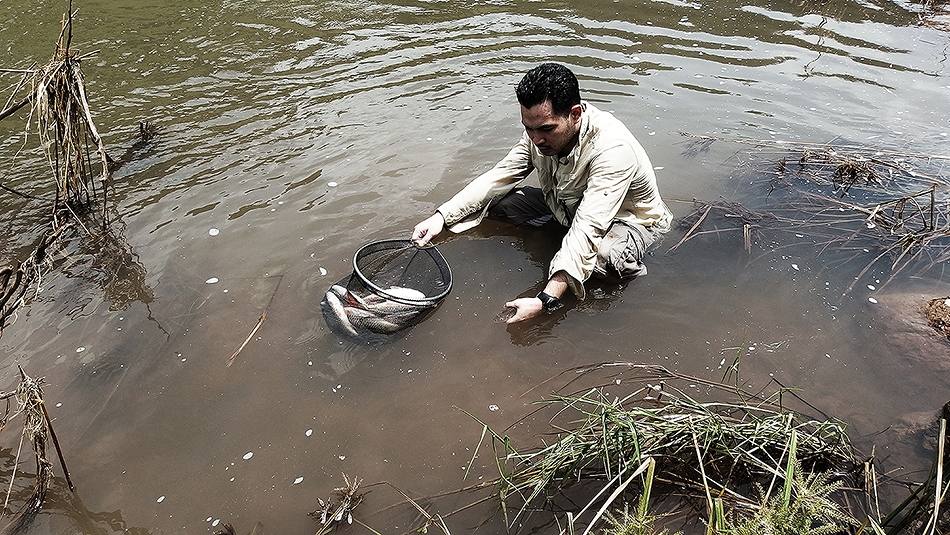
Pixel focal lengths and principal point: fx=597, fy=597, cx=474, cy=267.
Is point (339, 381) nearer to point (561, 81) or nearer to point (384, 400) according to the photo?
point (384, 400)

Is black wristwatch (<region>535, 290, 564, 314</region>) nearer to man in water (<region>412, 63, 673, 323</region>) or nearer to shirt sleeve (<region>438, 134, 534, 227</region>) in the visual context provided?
man in water (<region>412, 63, 673, 323</region>)

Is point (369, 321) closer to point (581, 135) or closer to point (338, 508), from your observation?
point (338, 508)

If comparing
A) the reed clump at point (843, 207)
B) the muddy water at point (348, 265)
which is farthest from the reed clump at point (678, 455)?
the reed clump at point (843, 207)

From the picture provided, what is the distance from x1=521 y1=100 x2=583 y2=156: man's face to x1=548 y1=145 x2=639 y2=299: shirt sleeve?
263 mm

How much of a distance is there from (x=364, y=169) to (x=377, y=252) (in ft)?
6.26

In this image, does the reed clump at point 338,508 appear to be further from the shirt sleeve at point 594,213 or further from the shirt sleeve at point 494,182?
the shirt sleeve at point 494,182

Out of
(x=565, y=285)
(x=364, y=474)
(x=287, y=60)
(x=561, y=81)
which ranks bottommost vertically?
(x=364, y=474)

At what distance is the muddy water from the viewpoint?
3340 mm

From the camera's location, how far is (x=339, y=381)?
12.2ft

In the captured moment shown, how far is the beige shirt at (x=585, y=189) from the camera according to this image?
403 cm

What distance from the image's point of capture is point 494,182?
15.6 feet

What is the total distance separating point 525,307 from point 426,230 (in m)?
1.03

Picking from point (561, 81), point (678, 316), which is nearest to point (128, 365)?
point (561, 81)

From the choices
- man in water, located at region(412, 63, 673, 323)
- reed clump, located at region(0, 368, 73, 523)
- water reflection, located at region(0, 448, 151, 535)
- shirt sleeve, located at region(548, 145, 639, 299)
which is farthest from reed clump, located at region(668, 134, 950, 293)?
reed clump, located at region(0, 368, 73, 523)
